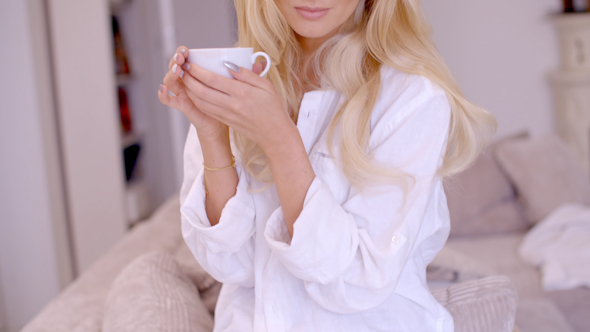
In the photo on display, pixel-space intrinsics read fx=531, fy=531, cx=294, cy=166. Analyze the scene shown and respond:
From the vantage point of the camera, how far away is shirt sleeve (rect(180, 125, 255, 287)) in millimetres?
916

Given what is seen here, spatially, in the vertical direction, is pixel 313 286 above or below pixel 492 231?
above

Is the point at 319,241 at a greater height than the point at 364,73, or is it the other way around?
the point at 364,73

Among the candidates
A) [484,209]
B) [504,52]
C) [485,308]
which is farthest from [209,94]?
[504,52]

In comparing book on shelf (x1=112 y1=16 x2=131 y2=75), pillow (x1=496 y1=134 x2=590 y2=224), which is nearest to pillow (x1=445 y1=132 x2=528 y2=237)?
pillow (x1=496 y1=134 x2=590 y2=224)

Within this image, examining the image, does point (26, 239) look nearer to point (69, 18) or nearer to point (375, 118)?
point (69, 18)

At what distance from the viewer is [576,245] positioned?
2.01 m

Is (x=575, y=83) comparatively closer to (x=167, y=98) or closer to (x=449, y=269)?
(x=449, y=269)

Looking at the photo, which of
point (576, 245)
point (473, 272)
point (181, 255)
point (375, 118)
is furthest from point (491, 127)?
point (576, 245)

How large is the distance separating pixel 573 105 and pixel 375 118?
2949mm

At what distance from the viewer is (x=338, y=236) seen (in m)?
0.79

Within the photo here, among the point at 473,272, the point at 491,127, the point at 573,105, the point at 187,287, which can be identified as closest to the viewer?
the point at 491,127

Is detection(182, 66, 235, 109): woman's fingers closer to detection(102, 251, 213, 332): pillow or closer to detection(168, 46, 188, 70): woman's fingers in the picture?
detection(168, 46, 188, 70): woman's fingers

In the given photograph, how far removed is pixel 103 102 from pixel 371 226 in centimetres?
235

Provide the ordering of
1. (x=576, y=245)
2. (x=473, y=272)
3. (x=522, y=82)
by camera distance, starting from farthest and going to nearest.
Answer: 1. (x=522, y=82)
2. (x=576, y=245)
3. (x=473, y=272)
